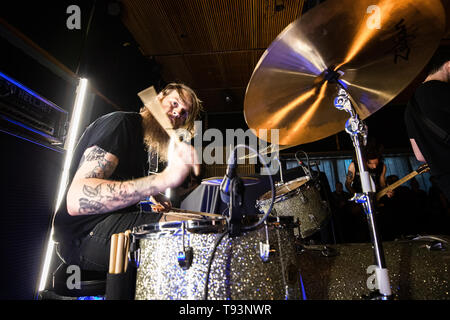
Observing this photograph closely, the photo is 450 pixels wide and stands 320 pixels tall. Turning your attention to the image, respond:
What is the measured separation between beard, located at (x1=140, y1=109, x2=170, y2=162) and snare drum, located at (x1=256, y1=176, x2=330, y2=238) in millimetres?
883

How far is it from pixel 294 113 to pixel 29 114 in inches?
62.5

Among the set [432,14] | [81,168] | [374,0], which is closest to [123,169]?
[81,168]

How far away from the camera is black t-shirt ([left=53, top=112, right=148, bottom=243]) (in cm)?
104

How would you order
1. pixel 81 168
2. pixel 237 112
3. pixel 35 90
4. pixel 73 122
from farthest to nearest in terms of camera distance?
pixel 237 112 → pixel 73 122 → pixel 35 90 → pixel 81 168

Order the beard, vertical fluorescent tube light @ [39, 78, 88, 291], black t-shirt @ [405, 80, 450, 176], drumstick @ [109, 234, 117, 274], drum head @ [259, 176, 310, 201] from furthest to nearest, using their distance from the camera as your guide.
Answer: drum head @ [259, 176, 310, 201]
vertical fluorescent tube light @ [39, 78, 88, 291]
the beard
black t-shirt @ [405, 80, 450, 176]
drumstick @ [109, 234, 117, 274]

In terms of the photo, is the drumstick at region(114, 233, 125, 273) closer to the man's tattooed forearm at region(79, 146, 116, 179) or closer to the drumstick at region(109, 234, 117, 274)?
the drumstick at region(109, 234, 117, 274)

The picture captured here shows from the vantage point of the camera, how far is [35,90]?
4.94ft

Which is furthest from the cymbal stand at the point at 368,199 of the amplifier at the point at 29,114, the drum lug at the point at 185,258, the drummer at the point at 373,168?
the drummer at the point at 373,168

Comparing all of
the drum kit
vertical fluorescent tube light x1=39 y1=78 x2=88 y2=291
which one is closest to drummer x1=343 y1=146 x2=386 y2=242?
the drum kit

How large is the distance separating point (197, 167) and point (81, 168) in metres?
0.54

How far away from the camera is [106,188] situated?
92 centimetres

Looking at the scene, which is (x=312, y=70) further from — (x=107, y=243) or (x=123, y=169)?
(x=107, y=243)

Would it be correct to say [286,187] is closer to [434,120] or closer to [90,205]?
[434,120]
